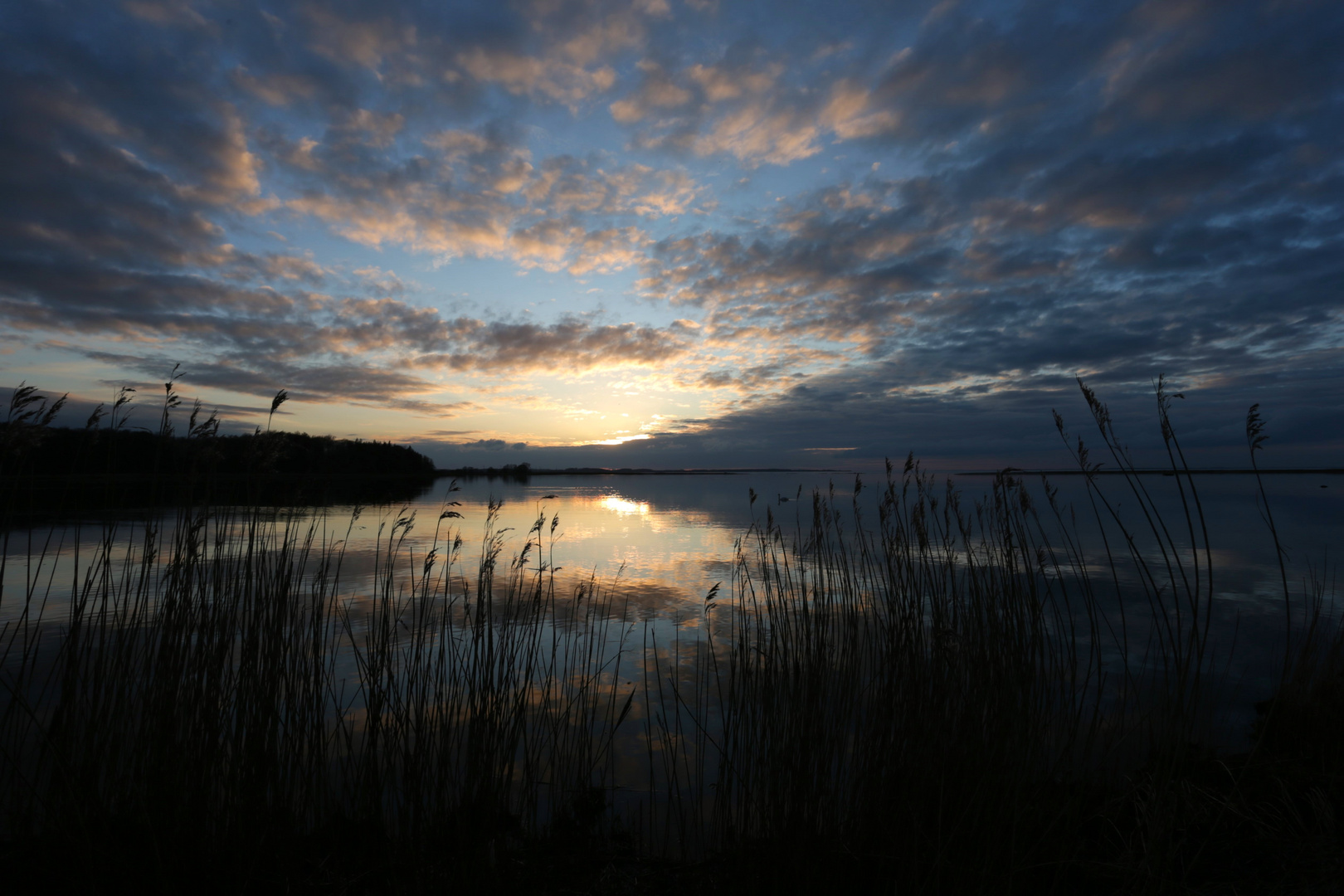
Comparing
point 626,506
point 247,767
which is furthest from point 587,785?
point 626,506

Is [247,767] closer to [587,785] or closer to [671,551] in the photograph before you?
[587,785]

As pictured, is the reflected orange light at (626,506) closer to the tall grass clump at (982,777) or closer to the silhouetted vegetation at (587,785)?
the tall grass clump at (982,777)

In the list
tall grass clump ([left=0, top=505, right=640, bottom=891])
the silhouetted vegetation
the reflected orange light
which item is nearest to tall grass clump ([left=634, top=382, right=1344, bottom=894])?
the silhouetted vegetation

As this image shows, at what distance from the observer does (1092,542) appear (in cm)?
1591

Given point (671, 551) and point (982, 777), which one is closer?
point (982, 777)

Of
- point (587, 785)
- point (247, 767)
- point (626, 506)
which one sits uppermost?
point (626, 506)

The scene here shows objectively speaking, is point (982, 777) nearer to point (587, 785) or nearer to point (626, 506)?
point (587, 785)

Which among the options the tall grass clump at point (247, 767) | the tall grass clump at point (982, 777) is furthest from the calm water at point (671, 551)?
the tall grass clump at point (982, 777)

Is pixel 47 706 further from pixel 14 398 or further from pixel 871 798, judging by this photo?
pixel 871 798

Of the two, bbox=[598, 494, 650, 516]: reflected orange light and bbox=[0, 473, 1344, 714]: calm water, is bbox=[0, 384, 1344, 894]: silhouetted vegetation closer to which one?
bbox=[0, 473, 1344, 714]: calm water

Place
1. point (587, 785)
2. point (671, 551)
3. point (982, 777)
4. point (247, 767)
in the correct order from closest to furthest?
point (982, 777)
point (247, 767)
point (587, 785)
point (671, 551)

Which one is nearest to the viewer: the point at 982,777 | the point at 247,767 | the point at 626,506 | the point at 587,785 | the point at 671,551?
the point at 982,777

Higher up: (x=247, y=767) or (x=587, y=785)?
(x=247, y=767)

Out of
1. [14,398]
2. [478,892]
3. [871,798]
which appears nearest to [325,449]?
[14,398]
